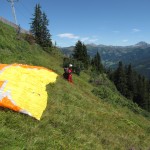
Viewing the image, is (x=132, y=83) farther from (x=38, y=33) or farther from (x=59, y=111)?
(x=59, y=111)

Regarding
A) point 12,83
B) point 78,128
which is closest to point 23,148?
point 78,128

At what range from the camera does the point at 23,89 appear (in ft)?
55.2

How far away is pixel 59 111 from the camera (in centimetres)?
1666

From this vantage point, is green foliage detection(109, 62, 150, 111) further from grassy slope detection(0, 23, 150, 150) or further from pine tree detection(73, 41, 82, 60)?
grassy slope detection(0, 23, 150, 150)

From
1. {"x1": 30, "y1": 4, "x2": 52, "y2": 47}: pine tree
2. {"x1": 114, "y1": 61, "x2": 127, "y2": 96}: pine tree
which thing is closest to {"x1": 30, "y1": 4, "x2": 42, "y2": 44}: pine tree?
{"x1": 30, "y1": 4, "x2": 52, "y2": 47}: pine tree

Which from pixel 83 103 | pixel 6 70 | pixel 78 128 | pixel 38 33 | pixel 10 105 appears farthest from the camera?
pixel 38 33

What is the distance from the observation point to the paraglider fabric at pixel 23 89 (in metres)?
14.4

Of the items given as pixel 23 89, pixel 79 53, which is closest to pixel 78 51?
pixel 79 53

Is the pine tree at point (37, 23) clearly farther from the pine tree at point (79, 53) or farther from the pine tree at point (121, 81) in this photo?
the pine tree at point (121, 81)

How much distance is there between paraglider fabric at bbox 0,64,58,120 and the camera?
14.4 metres

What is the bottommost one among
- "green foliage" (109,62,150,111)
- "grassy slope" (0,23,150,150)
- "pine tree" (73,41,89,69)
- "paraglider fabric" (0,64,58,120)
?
"green foliage" (109,62,150,111)

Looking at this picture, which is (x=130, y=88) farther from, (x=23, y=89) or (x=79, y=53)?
(x=23, y=89)

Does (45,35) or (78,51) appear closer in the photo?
(45,35)

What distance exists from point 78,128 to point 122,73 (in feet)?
330
